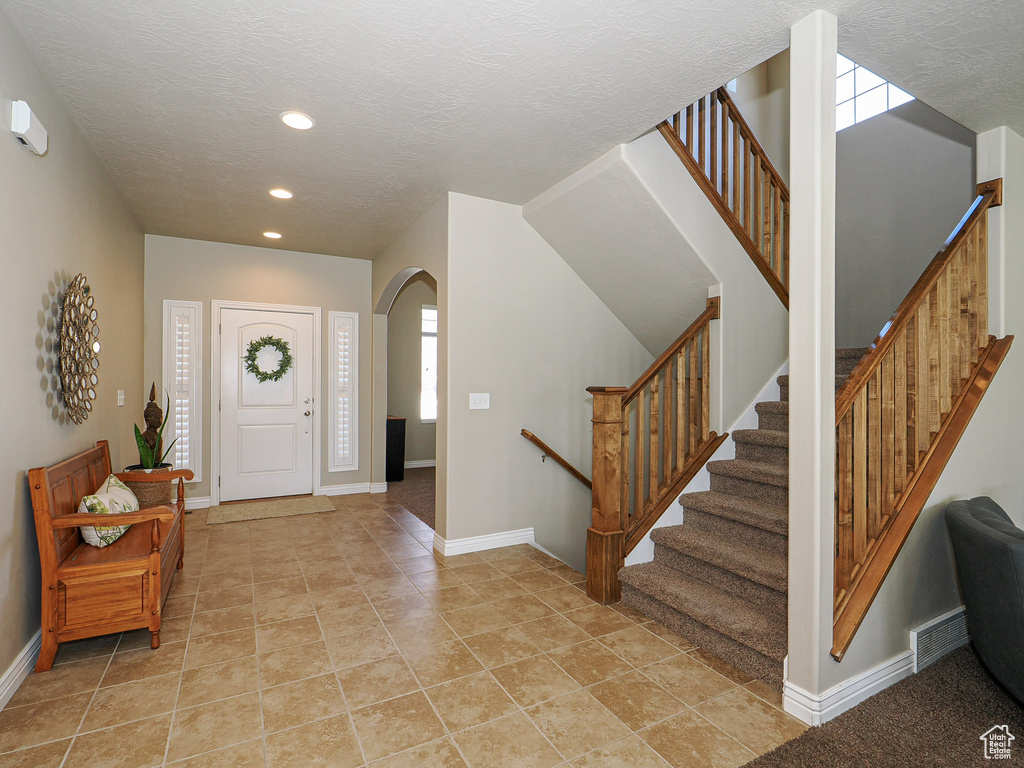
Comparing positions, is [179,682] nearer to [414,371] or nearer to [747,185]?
[747,185]

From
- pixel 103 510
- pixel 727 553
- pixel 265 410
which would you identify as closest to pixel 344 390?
pixel 265 410

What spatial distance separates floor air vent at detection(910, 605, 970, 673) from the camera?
237cm

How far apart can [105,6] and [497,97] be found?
155 cm

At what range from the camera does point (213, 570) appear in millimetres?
3631

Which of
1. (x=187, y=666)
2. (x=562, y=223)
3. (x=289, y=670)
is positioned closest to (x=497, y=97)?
(x=562, y=223)

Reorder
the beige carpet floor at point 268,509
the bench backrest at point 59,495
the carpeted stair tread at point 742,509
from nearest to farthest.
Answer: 1. the bench backrest at point 59,495
2. the carpeted stair tread at point 742,509
3. the beige carpet floor at point 268,509

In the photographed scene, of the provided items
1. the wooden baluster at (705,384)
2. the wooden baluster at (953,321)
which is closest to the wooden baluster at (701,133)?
the wooden baluster at (705,384)

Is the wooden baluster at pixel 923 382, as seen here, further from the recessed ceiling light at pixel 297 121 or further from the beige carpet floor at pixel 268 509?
the beige carpet floor at pixel 268 509

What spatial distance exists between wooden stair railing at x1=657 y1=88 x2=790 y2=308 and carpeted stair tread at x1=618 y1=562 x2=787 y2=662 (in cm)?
198

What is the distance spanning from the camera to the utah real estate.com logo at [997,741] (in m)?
1.87

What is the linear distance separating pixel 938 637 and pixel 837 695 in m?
0.78

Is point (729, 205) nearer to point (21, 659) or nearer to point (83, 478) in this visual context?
point (83, 478)

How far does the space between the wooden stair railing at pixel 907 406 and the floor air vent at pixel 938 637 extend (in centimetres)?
47

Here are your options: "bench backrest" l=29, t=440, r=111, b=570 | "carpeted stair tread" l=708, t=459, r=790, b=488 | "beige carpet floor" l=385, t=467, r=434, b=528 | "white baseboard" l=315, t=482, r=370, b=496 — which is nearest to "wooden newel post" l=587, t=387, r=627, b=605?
"carpeted stair tread" l=708, t=459, r=790, b=488
